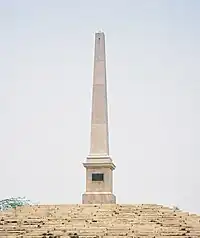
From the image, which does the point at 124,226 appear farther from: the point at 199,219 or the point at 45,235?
the point at 199,219

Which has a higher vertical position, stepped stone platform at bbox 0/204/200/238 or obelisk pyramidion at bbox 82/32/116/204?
obelisk pyramidion at bbox 82/32/116/204

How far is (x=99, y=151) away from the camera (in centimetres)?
3098

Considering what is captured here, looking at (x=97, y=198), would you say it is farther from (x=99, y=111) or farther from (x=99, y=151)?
(x=99, y=111)

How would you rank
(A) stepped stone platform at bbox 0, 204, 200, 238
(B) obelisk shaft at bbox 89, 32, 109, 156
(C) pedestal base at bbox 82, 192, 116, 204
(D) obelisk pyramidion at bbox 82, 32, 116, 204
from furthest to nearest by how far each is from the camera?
1. (B) obelisk shaft at bbox 89, 32, 109, 156
2. (D) obelisk pyramidion at bbox 82, 32, 116, 204
3. (C) pedestal base at bbox 82, 192, 116, 204
4. (A) stepped stone platform at bbox 0, 204, 200, 238

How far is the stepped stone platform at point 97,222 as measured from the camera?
19078mm

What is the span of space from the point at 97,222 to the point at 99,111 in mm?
10916

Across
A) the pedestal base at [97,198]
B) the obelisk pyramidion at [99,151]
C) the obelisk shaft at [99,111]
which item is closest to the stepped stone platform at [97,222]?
the pedestal base at [97,198]

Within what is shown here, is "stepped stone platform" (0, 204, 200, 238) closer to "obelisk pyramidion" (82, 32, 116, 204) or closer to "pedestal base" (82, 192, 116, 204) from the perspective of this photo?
"pedestal base" (82, 192, 116, 204)

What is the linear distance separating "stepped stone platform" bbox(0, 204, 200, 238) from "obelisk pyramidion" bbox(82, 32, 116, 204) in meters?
5.08

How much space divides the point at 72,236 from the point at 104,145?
Result: 12623mm

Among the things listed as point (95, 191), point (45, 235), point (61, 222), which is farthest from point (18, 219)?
point (95, 191)

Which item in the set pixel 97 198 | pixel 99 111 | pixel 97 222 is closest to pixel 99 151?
pixel 99 111

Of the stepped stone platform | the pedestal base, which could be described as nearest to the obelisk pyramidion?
the pedestal base

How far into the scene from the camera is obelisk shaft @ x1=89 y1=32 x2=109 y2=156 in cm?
3105
